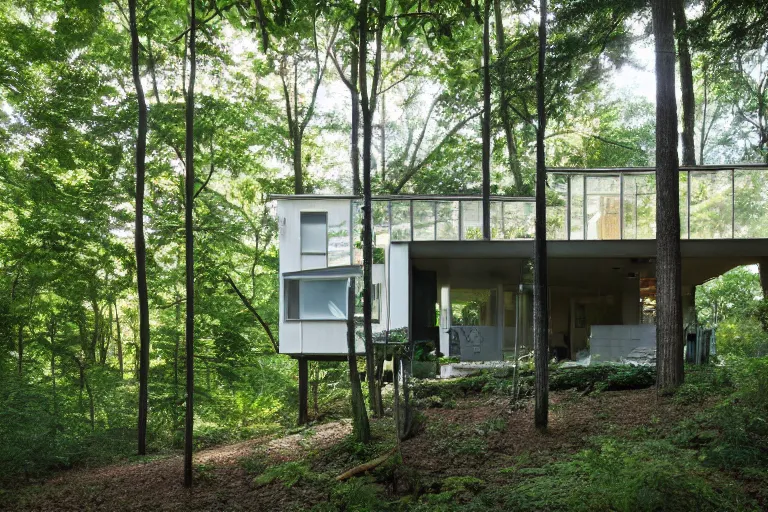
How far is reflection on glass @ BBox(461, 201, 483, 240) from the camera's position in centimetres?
1933

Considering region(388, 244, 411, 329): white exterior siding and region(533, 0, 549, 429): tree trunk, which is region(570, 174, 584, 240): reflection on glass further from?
region(533, 0, 549, 429): tree trunk

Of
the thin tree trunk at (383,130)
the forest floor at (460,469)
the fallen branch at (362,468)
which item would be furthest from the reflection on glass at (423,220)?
the thin tree trunk at (383,130)

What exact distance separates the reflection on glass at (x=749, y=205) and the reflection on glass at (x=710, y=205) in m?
0.20

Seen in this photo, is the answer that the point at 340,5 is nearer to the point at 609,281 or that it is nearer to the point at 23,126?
the point at 23,126

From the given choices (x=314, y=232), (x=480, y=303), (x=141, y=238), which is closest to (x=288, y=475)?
(x=141, y=238)

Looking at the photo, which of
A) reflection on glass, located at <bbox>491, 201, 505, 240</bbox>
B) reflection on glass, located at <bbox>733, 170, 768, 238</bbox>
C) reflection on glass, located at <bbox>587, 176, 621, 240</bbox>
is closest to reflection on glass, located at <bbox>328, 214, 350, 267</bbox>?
reflection on glass, located at <bbox>491, 201, 505, 240</bbox>

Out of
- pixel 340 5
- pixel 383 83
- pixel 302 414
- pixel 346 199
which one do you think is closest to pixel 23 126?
pixel 346 199

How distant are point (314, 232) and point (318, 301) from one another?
5.75ft

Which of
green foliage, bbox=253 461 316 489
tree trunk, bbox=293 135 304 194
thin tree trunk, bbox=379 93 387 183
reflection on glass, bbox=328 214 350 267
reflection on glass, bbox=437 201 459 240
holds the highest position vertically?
thin tree trunk, bbox=379 93 387 183

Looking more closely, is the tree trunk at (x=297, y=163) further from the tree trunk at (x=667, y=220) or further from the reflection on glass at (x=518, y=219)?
the tree trunk at (x=667, y=220)

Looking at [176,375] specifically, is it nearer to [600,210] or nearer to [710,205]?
[600,210]

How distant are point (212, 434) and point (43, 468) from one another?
545cm

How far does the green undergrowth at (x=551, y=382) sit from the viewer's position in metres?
15.2

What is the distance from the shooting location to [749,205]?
18.1 metres
